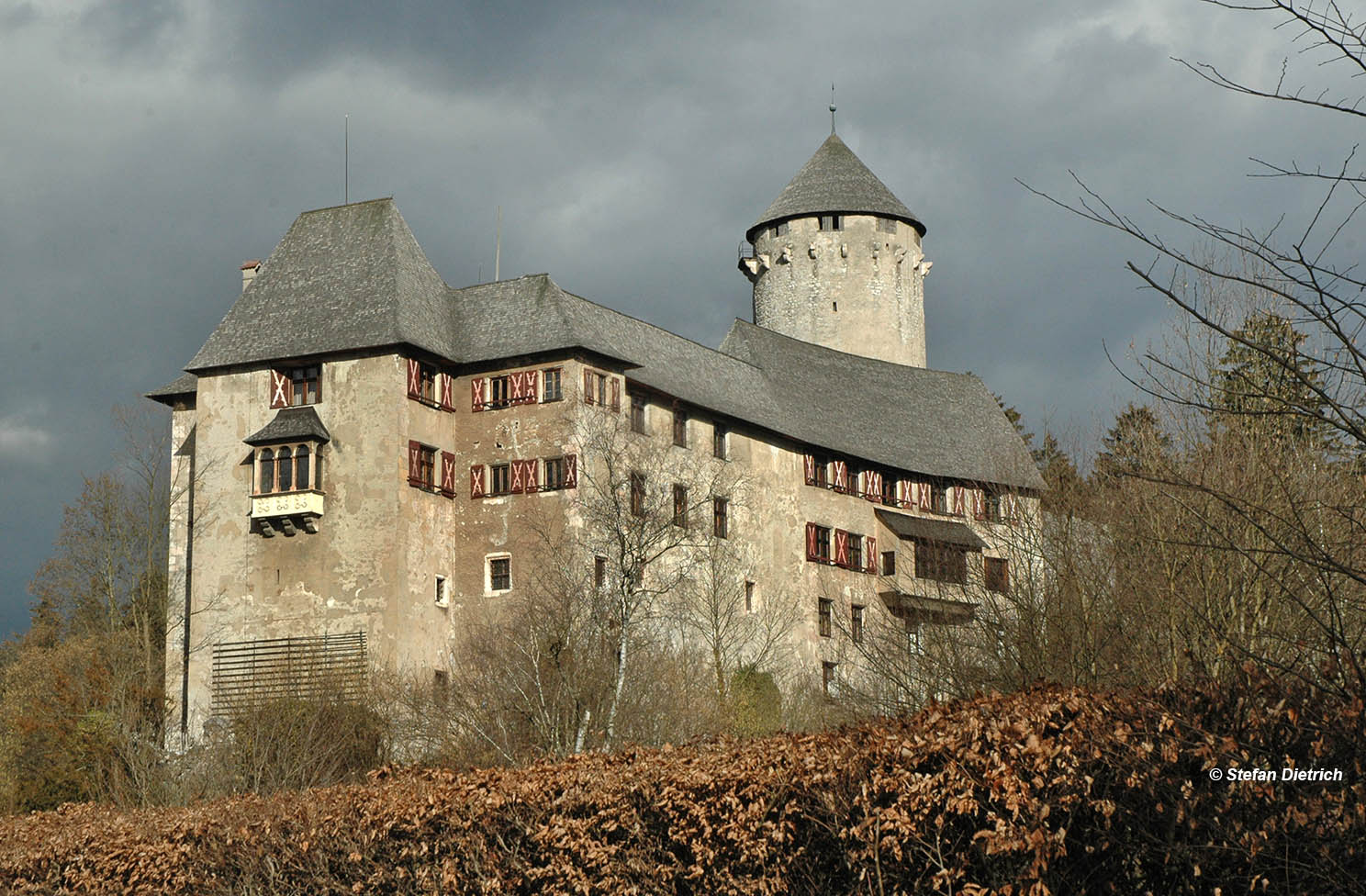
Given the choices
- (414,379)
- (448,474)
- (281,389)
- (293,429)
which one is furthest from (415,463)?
(281,389)

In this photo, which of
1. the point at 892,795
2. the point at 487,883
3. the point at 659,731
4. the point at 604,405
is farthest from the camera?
the point at 604,405

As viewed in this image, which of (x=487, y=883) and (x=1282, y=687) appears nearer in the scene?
(x=1282, y=687)

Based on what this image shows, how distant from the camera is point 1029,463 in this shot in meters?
56.6

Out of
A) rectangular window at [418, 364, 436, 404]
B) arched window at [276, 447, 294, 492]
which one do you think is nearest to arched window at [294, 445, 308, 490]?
arched window at [276, 447, 294, 492]

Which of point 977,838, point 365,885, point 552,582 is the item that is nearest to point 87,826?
point 365,885

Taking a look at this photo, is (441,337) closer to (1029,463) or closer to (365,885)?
(1029,463)

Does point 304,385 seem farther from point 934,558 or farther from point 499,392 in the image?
point 934,558

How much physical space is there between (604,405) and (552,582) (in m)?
5.24

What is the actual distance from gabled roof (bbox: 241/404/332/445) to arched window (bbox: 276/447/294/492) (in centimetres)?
39

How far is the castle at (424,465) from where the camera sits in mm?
41125

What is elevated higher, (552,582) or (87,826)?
(552,582)

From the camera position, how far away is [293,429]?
1645 inches

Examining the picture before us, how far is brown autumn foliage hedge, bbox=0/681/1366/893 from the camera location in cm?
869

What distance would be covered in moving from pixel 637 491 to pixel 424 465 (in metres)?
5.26
